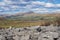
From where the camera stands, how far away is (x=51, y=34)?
6953 millimetres

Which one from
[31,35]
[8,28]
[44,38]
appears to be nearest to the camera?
[44,38]

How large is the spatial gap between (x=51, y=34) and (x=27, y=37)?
83 centimetres

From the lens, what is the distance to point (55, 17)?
9148 mm

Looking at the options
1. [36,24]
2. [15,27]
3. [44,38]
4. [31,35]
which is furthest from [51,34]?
[15,27]

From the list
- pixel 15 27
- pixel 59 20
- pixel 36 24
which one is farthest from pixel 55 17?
pixel 15 27

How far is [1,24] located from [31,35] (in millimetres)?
2427

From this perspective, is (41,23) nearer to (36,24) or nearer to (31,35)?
(36,24)

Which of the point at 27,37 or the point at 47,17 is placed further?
the point at 47,17

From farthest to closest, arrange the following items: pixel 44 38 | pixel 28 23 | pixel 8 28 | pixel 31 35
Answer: pixel 8 28
pixel 28 23
pixel 31 35
pixel 44 38

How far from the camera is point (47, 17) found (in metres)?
9.71

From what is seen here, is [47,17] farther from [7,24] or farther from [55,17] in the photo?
[7,24]

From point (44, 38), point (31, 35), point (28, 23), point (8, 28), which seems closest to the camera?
point (44, 38)

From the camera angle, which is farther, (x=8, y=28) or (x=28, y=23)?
(x=8, y=28)

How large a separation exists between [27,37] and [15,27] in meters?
2.26
